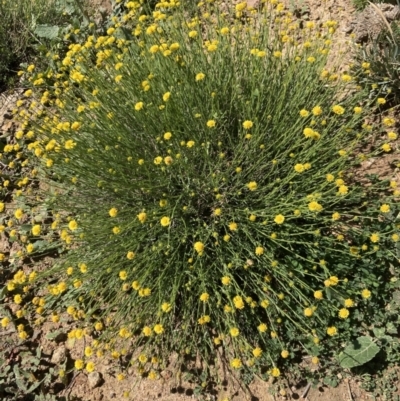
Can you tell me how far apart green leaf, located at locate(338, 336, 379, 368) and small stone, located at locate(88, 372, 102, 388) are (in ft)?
4.75

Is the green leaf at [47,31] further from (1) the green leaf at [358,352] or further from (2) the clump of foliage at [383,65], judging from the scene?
(1) the green leaf at [358,352]

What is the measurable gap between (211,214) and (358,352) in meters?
1.12

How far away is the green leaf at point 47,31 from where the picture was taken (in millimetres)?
3887

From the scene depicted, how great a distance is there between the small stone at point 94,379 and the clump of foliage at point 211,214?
0.13 meters

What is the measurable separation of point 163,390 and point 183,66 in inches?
79.2

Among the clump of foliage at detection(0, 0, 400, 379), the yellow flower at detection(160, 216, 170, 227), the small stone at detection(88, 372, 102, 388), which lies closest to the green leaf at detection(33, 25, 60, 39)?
the clump of foliage at detection(0, 0, 400, 379)

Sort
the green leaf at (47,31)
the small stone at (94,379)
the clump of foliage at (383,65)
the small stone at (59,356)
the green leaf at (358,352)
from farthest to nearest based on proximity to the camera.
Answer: the green leaf at (47,31), the clump of foliage at (383,65), the small stone at (59,356), the small stone at (94,379), the green leaf at (358,352)

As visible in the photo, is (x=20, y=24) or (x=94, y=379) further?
(x=20, y=24)

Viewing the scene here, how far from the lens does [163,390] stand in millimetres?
2480

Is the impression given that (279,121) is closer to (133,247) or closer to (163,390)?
(133,247)

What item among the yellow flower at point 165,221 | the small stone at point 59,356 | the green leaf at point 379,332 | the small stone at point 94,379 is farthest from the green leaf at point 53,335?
the green leaf at point 379,332

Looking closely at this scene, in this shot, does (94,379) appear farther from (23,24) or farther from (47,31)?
(23,24)

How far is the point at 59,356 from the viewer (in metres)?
2.68

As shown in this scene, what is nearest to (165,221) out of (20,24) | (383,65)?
(383,65)
